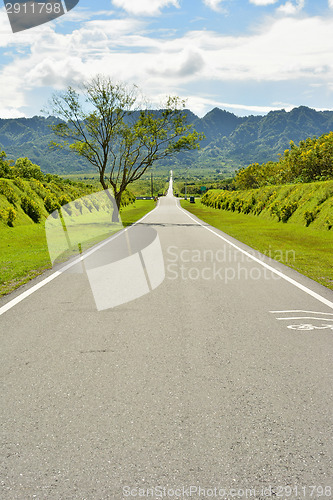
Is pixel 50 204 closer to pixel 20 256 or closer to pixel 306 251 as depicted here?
pixel 20 256

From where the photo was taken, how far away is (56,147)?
30547 mm

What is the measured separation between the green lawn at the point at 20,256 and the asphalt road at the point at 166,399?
216 cm

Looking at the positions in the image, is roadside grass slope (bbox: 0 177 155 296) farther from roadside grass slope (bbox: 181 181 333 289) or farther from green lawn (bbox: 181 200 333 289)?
roadside grass slope (bbox: 181 181 333 289)

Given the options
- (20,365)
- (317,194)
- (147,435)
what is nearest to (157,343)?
(20,365)

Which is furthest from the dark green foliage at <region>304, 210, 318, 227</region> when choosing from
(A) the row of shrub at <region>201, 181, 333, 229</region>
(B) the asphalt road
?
(B) the asphalt road

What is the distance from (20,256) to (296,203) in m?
21.2

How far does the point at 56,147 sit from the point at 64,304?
25.5 meters

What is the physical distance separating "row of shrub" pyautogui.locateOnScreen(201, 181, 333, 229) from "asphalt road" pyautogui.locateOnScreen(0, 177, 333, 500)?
59.8ft

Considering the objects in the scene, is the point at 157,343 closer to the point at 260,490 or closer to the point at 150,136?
the point at 260,490

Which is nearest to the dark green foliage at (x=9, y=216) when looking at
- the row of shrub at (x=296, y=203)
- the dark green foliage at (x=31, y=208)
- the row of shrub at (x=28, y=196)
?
the row of shrub at (x=28, y=196)

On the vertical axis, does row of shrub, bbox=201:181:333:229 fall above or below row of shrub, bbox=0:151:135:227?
below

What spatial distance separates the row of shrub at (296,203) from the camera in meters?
24.4

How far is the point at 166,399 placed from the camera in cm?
372

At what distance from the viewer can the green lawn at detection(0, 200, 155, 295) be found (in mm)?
9219
